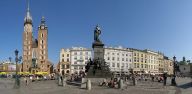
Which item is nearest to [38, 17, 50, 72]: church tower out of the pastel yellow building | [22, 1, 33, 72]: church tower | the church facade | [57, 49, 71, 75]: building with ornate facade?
the church facade

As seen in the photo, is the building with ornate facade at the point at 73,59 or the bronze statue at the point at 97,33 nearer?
the bronze statue at the point at 97,33

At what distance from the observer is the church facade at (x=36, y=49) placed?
474 feet

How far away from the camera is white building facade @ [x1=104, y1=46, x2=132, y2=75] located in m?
134

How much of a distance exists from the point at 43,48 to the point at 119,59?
120 ft

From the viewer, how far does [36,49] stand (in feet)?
488

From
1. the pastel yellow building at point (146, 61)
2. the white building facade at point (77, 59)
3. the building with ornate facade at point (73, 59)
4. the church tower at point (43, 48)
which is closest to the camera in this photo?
the white building facade at point (77, 59)

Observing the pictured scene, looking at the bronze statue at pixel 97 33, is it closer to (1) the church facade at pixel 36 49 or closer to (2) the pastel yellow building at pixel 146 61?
(2) the pastel yellow building at pixel 146 61

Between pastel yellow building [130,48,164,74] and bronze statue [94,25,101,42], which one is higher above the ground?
bronze statue [94,25,101,42]

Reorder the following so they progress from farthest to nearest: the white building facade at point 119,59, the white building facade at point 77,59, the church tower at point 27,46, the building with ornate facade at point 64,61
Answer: the church tower at point 27,46, the building with ornate facade at point 64,61, the white building facade at point 77,59, the white building facade at point 119,59

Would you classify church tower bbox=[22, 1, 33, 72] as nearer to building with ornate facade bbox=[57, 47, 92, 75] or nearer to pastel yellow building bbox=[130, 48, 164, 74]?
building with ornate facade bbox=[57, 47, 92, 75]

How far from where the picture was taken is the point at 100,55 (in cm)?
4497

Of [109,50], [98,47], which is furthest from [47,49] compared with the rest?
[98,47]

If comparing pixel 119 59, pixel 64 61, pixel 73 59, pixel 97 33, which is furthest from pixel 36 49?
pixel 97 33

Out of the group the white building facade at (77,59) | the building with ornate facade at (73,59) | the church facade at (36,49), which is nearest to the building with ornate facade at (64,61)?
the building with ornate facade at (73,59)
